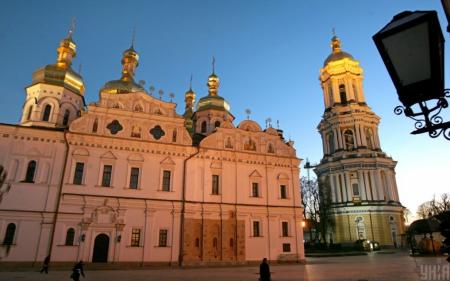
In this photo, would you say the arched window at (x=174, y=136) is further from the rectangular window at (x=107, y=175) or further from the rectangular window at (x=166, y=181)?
the rectangular window at (x=107, y=175)

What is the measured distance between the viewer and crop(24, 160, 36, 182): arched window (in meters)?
23.5

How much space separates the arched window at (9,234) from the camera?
21609 mm

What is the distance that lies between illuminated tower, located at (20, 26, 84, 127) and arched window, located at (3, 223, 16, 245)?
11.2 m

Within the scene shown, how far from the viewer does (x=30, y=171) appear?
23.7m


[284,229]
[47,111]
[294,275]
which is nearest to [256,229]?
[284,229]

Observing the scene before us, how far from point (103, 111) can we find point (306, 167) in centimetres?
5060

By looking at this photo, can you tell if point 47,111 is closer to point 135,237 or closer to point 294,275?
point 135,237

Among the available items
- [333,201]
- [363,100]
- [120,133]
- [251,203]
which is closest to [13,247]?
[120,133]

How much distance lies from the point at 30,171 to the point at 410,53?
87.9 ft

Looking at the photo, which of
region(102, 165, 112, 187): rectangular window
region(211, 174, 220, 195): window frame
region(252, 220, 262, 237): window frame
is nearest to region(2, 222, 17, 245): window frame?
region(102, 165, 112, 187): rectangular window

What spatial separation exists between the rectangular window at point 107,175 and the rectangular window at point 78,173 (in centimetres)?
164

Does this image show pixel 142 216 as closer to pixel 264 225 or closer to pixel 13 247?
pixel 13 247

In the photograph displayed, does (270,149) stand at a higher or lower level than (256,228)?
higher

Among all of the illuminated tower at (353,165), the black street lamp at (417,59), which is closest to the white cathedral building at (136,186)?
the illuminated tower at (353,165)
